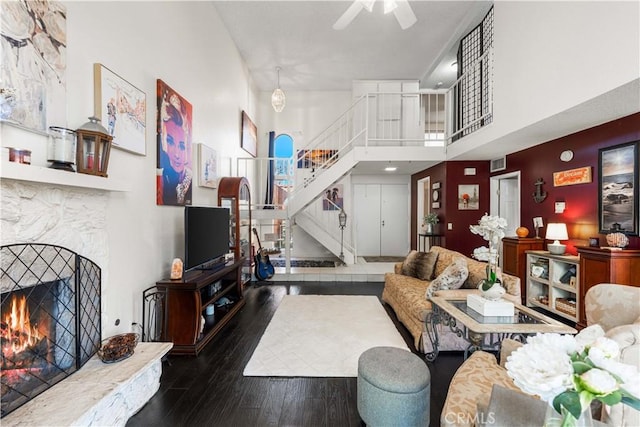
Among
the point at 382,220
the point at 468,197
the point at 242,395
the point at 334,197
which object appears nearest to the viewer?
the point at 242,395

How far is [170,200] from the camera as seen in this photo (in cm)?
306

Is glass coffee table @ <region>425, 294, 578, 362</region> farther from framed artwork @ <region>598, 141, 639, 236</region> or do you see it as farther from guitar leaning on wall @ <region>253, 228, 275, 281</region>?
guitar leaning on wall @ <region>253, 228, 275, 281</region>

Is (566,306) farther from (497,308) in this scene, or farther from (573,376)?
(573,376)

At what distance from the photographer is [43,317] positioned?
1.62m

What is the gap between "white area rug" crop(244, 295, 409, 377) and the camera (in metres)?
2.46

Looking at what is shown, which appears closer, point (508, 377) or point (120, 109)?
point (508, 377)

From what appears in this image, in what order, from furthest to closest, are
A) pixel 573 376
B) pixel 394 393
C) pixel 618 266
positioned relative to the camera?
pixel 618 266 → pixel 394 393 → pixel 573 376

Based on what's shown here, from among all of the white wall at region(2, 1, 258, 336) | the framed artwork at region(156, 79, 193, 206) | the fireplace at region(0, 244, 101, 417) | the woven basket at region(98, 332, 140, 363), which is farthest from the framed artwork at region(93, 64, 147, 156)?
the woven basket at region(98, 332, 140, 363)

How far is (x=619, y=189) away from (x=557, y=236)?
86cm

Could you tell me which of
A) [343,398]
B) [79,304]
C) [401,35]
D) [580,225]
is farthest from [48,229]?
[401,35]

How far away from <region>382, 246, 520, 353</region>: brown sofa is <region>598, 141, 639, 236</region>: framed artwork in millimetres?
1499

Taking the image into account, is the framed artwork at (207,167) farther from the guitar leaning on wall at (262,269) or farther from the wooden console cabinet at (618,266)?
the wooden console cabinet at (618,266)

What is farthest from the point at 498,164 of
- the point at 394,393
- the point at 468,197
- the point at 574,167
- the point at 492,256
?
the point at 394,393

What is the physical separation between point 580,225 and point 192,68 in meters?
5.52
